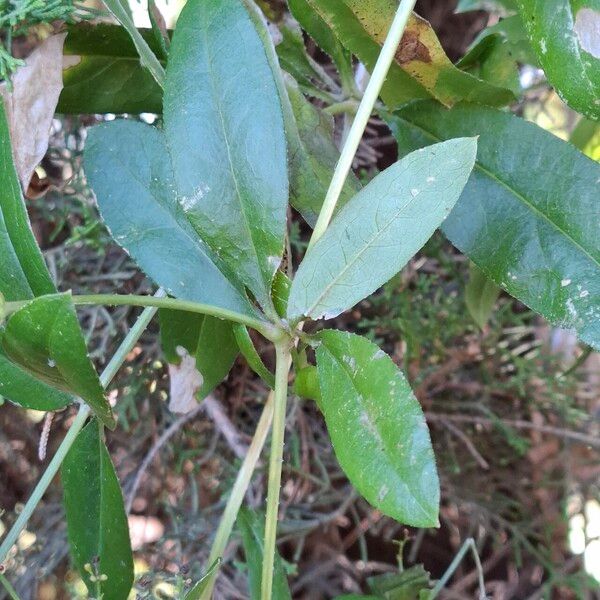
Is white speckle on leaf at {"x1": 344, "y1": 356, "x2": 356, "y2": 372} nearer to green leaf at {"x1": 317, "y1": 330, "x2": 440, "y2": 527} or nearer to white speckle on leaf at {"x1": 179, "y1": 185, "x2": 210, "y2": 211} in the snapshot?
green leaf at {"x1": 317, "y1": 330, "x2": 440, "y2": 527}

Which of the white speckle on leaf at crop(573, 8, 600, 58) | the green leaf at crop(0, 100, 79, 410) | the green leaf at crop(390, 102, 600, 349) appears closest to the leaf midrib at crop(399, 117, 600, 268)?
the green leaf at crop(390, 102, 600, 349)

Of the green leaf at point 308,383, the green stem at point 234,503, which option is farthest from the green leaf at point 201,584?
the green leaf at point 308,383

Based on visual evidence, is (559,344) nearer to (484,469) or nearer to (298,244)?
(484,469)

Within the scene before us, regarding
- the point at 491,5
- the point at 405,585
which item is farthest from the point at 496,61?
the point at 405,585

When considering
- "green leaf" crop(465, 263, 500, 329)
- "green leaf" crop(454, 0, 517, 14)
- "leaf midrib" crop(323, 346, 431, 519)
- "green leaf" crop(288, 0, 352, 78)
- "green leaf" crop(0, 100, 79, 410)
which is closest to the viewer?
"leaf midrib" crop(323, 346, 431, 519)

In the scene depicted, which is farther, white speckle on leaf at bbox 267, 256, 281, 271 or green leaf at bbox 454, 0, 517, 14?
green leaf at bbox 454, 0, 517, 14
